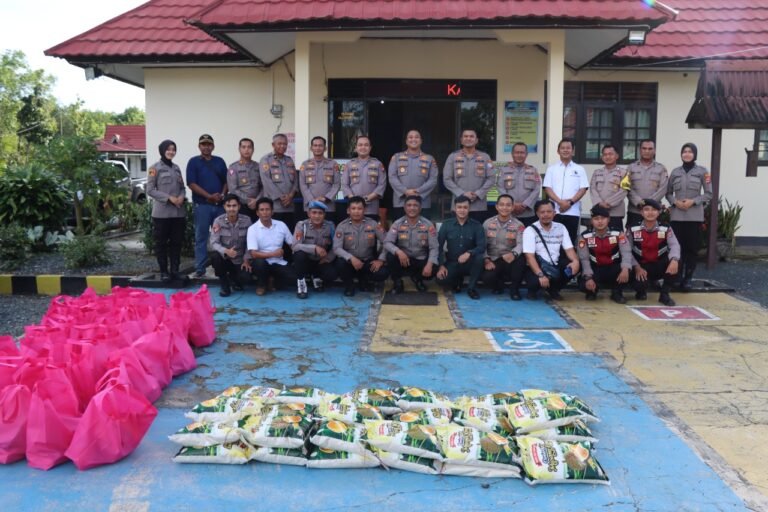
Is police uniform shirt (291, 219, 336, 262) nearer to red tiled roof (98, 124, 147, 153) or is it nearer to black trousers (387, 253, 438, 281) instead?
black trousers (387, 253, 438, 281)

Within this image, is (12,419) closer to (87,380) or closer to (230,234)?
(87,380)

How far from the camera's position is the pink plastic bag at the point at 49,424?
3514mm

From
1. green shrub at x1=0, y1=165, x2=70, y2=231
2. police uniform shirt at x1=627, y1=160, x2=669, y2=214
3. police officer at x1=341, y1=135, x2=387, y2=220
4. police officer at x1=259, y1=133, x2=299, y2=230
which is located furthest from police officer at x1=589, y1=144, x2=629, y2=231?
green shrub at x1=0, y1=165, x2=70, y2=231

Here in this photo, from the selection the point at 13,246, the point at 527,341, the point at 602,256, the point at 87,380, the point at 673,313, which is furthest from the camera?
the point at 13,246

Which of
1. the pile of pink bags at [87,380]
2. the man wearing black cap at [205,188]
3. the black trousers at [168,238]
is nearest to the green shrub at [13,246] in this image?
the black trousers at [168,238]

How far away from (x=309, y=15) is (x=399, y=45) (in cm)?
271

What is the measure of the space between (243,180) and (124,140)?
39.0 meters

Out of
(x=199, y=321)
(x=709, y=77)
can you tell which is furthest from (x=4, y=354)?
(x=709, y=77)

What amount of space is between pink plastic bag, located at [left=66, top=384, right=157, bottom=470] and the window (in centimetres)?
895

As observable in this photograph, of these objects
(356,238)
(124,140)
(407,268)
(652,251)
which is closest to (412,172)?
(356,238)

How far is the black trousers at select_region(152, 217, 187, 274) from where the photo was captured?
829 centimetres

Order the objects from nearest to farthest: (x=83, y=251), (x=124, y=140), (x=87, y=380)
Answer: (x=87, y=380) < (x=83, y=251) < (x=124, y=140)

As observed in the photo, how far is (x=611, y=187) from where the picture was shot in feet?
26.9

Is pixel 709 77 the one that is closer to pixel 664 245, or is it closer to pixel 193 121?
pixel 664 245
